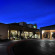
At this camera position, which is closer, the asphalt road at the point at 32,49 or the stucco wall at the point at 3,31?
the asphalt road at the point at 32,49

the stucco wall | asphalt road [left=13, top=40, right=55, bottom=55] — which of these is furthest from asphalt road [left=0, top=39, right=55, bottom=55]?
the stucco wall

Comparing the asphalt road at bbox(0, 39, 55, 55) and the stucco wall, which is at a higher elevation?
the stucco wall

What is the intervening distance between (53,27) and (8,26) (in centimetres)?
1178

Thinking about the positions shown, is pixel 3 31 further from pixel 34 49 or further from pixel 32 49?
pixel 34 49

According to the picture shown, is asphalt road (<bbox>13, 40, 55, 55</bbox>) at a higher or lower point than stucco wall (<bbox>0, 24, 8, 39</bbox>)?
lower

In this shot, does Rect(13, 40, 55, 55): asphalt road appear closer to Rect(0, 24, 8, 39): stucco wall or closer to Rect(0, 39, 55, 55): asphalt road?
Rect(0, 39, 55, 55): asphalt road

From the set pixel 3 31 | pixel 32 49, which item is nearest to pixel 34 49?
pixel 32 49

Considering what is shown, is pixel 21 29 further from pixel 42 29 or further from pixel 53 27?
pixel 53 27

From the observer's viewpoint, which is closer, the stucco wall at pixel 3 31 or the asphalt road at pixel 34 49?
the asphalt road at pixel 34 49

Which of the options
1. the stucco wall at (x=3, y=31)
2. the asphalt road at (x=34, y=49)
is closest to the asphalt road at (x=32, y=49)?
the asphalt road at (x=34, y=49)

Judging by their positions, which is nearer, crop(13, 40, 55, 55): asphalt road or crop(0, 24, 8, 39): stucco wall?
crop(13, 40, 55, 55): asphalt road

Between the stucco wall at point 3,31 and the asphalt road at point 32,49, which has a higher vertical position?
the stucco wall at point 3,31

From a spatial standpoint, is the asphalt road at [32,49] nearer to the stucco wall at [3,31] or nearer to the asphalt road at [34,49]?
the asphalt road at [34,49]

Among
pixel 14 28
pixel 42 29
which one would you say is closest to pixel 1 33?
pixel 14 28
